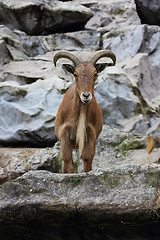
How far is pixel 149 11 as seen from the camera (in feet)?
37.8

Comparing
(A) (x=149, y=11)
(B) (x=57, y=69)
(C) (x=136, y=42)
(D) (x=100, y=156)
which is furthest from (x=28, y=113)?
(A) (x=149, y=11)

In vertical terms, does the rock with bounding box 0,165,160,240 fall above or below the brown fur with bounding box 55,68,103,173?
above

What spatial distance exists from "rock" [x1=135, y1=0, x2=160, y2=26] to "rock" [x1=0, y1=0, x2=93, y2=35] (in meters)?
1.82

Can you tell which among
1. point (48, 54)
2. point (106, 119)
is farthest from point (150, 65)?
point (48, 54)

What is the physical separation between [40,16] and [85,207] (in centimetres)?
1004

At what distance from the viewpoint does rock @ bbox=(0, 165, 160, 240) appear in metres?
2.97

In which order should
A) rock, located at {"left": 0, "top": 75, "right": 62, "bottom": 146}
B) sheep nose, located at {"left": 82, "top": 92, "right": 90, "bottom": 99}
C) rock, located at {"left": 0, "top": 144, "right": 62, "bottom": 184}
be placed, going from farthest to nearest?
1. rock, located at {"left": 0, "top": 75, "right": 62, "bottom": 146}
2. rock, located at {"left": 0, "top": 144, "right": 62, "bottom": 184}
3. sheep nose, located at {"left": 82, "top": 92, "right": 90, "bottom": 99}

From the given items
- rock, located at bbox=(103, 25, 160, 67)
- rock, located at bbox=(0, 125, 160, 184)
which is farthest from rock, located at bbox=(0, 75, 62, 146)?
rock, located at bbox=(103, 25, 160, 67)

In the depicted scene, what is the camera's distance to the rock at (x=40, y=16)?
1163 cm

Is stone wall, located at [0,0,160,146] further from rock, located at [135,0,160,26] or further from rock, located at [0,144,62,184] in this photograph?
rock, located at [0,144,62,184]

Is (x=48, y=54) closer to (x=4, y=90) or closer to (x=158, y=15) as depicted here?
(x=4, y=90)

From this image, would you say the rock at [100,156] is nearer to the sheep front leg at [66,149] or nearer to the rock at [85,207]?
the sheep front leg at [66,149]

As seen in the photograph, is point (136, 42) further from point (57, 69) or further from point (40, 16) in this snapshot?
point (40, 16)

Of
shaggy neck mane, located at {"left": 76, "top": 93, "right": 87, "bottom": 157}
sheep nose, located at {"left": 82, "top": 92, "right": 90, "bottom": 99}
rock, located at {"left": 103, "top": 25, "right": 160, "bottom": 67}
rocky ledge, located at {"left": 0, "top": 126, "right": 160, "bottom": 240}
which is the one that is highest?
sheep nose, located at {"left": 82, "top": 92, "right": 90, "bottom": 99}
